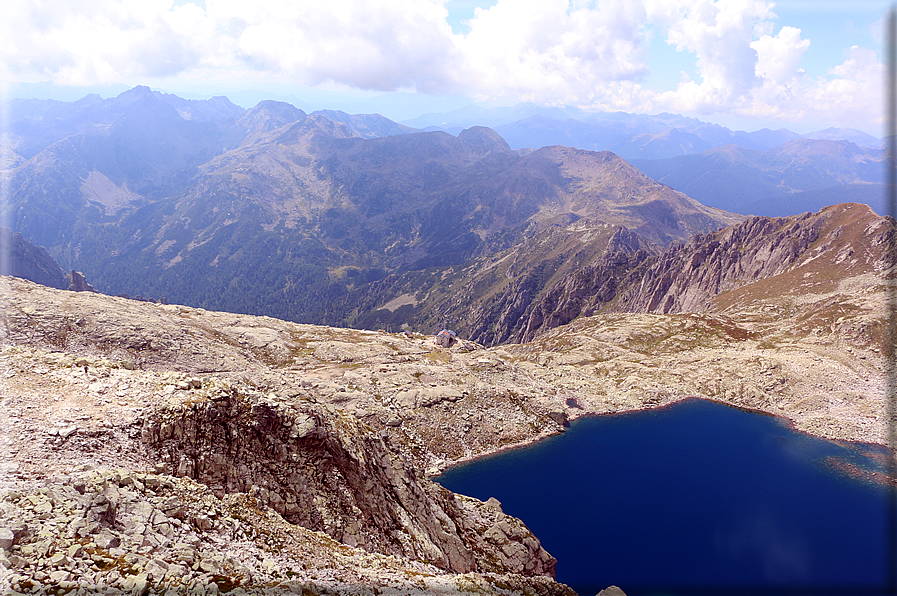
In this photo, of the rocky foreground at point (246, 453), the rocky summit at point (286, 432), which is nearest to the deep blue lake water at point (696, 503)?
the rocky summit at point (286, 432)

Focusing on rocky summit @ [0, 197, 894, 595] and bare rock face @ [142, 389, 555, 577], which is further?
bare rock face @ [142, 389, 555, 577]

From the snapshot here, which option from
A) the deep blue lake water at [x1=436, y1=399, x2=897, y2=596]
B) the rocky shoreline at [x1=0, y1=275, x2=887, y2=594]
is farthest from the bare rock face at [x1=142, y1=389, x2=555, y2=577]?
the deep blue lake water at [x1=436, y1=399, x2=897, y2=596]

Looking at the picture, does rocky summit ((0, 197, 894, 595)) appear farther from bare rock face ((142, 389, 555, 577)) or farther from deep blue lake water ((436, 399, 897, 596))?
deep blue lake water ((436, 399, 897, 596))

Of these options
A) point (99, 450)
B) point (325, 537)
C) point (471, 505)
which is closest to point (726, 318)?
point (471, 505)

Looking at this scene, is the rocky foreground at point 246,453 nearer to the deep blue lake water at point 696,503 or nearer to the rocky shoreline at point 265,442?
the rocky shoreline at point 265,442

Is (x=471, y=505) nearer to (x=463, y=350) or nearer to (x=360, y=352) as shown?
(x=360, y=352)

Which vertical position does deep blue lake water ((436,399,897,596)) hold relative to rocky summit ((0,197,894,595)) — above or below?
below
